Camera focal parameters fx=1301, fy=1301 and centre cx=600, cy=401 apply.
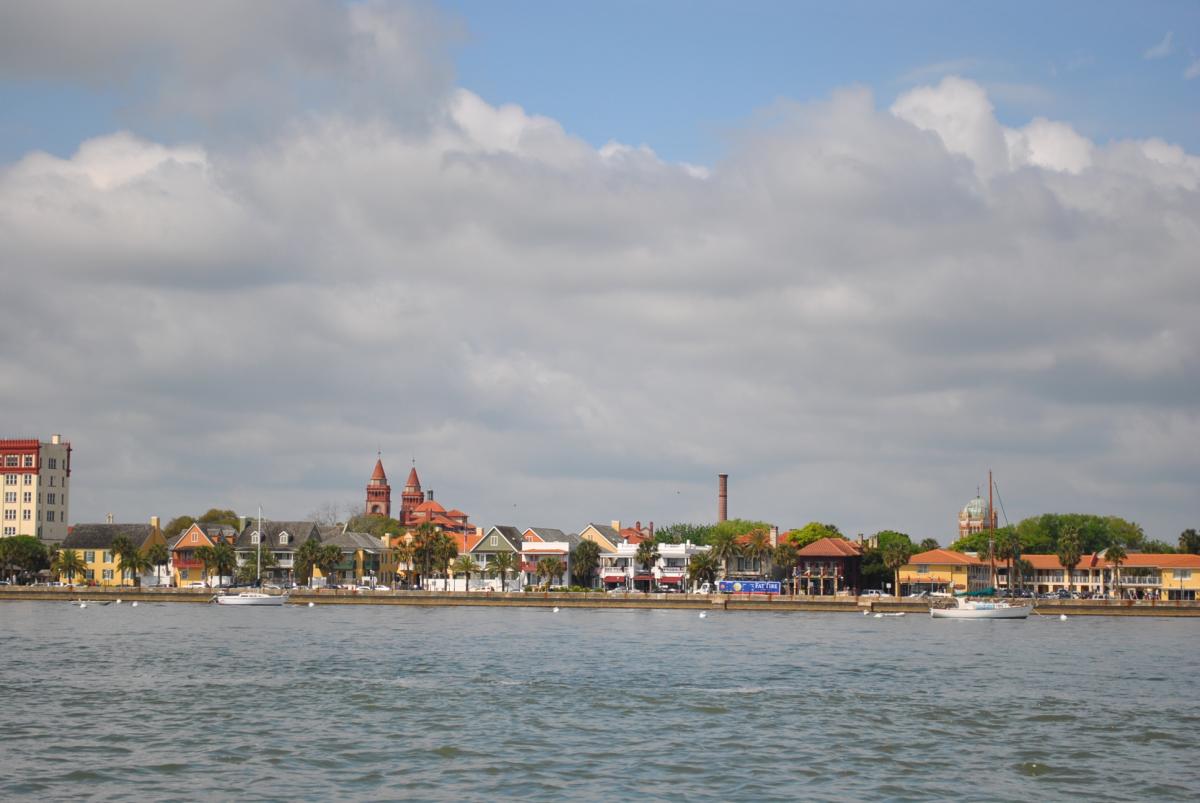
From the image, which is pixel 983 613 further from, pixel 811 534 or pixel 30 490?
pixel 30 490

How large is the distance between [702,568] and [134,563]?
219 ft

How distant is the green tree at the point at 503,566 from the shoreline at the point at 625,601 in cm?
1194

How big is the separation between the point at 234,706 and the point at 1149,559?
14277 centimetres

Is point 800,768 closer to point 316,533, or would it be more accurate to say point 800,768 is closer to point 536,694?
point 536,694

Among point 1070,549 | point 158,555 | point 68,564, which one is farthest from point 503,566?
point 1070,549

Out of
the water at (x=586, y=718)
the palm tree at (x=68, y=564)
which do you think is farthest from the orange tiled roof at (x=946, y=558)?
the palm tree at (x=68, y=564)

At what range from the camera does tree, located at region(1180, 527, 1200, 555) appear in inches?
7338

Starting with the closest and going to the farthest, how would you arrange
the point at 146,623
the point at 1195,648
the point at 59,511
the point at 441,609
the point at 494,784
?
the point at 494,784
the point at 1195,648
the point at 146,623
the point at 441,609
the point at 59,511

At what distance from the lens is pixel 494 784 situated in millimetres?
31969

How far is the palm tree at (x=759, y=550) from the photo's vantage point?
149 meters

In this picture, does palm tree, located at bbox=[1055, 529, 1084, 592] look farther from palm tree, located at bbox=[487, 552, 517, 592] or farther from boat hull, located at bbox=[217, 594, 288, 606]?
boat hull, located at bbox=[217, 594, 288, 606]

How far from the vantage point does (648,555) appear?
5851 inches

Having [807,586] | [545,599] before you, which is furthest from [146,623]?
[807,586]

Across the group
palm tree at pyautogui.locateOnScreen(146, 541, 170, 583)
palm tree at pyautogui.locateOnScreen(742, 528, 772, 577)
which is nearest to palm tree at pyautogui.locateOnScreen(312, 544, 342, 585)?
palm tree at pyautogui.locateOnScreen(146, 541, 170, 583)
